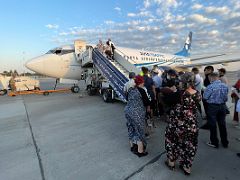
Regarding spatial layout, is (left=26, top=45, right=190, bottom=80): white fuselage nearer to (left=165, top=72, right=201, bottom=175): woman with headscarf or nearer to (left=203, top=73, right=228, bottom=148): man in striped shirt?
(left=203, top=73, right=228, bottom=148): man in striped shirt

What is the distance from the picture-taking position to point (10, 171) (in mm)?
3369

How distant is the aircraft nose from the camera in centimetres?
1171

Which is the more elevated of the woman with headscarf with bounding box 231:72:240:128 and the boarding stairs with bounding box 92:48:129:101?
the boarding stairs with bounding box 92:48:129:101

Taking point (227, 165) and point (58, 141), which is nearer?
point (227, 165)

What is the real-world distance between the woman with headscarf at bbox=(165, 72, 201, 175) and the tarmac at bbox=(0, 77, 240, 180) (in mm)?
330

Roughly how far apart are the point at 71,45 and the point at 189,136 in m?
11.3

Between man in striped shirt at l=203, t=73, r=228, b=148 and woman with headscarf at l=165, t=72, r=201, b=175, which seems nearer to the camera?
woman with headscarf at l=165, t=72, r=201, b=175

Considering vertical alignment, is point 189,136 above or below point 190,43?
below

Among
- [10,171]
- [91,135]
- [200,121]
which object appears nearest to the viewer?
[10,171]

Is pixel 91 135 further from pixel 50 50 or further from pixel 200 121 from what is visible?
pixel 50 50

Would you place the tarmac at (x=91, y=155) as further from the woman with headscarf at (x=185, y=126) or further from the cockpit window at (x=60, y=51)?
the cockpit window at (x=60, y=51)

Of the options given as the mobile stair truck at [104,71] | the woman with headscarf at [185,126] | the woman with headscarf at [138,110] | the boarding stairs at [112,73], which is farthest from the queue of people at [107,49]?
the woman with headscarf at [185,126]

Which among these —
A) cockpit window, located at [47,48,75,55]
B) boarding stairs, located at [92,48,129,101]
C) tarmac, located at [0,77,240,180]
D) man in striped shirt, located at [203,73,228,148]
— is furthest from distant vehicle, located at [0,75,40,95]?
man in striped shirt, located at [203,73,228,148]

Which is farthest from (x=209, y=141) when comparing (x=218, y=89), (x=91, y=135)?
(x=91, y=135)
